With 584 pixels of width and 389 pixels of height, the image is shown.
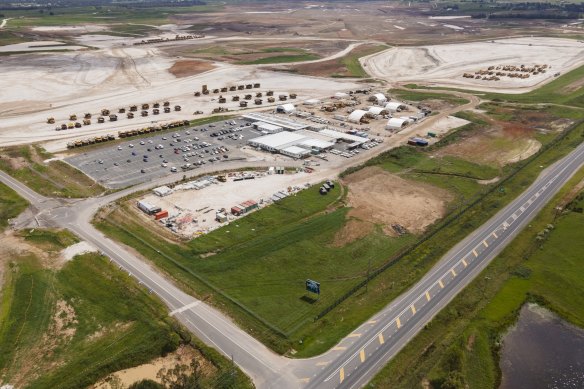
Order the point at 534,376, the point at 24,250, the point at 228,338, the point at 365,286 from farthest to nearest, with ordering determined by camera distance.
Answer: the point at 24,250 → the point at 365,286 → the point at 228,338 → the point at 534,376

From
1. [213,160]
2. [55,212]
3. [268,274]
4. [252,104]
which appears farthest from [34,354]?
[252,104]

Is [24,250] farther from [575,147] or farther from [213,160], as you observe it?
[575,147]

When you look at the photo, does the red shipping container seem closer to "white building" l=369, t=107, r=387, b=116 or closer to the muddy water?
the muddy water

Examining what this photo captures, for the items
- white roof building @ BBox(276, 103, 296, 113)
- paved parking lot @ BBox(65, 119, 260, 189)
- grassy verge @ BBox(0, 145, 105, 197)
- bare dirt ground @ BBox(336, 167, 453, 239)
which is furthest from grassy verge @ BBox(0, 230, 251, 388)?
white roof building @ BBox(276, 103, 296, 113)

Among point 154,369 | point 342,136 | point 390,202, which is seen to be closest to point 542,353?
point 390,202

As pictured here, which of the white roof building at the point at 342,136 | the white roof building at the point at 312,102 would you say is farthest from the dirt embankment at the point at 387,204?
the white roof building at the point at 312,102

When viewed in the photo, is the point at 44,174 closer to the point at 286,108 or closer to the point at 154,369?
the point at 154,369

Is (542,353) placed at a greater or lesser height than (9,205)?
greater
